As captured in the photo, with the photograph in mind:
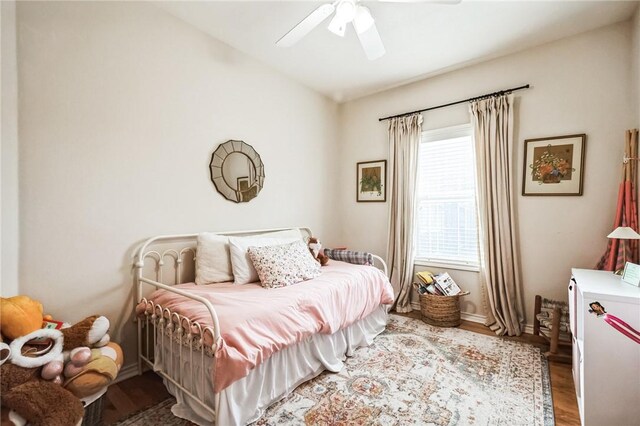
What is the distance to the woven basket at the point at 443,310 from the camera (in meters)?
2.84

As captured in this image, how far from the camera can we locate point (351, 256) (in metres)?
3.04

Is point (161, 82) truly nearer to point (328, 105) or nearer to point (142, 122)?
point (142, 122)

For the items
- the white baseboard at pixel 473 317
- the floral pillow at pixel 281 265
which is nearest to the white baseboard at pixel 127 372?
the floral pillow at pixel 281 265

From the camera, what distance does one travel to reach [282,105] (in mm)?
3156

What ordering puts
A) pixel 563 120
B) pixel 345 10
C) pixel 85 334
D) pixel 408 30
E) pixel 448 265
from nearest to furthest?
pixel 85 334 < pixel 345 10 < pixel 408 30 < pixel 563 120 < pixel 448 265

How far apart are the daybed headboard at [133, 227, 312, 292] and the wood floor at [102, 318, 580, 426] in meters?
0.56

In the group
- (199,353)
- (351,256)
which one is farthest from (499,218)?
(199,353)

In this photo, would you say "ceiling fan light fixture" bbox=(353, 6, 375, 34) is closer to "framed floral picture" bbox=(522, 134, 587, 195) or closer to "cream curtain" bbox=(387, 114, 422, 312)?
"cream curtain" bbox=(387, 114, 422, 312)

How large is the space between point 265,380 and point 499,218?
2.42 meters

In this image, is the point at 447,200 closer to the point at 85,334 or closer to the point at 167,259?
the point at 167,259

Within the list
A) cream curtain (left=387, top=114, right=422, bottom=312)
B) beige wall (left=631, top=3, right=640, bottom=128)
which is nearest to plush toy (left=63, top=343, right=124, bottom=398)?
cream curtain (left=387, top=114, right=422, bottom=312)

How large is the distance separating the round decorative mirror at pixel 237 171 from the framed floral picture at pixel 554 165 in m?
2.50

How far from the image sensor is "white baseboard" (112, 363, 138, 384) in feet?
6.41

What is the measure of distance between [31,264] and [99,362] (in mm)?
775
